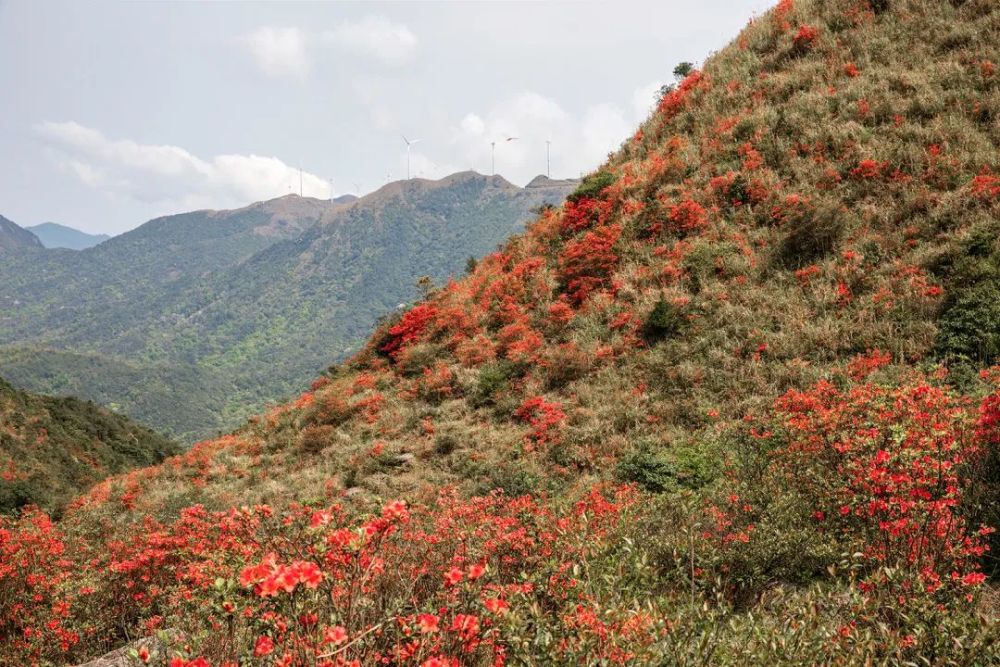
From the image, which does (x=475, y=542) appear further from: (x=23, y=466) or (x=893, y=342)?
(x=23, y=466)

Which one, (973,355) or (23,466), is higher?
(973,355)

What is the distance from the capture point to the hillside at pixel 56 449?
28022mm

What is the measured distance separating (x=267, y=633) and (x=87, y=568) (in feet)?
21.9

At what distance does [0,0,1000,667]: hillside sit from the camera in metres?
3.04

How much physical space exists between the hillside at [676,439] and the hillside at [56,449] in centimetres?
1495

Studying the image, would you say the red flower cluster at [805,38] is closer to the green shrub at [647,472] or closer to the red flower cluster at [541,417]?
the red flower cluster at [541,417]

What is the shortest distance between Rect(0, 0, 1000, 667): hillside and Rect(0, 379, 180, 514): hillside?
49.0ft

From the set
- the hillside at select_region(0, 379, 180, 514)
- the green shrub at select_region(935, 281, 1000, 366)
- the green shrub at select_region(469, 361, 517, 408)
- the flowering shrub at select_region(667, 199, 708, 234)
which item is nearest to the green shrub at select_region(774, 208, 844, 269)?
the flowering shrub at select_region(667, 199, 708, 234)

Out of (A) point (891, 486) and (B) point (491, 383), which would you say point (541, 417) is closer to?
(B) point (491, 383)

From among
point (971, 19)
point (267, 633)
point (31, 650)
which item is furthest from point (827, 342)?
point (971, 19)

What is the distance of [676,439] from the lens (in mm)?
11445

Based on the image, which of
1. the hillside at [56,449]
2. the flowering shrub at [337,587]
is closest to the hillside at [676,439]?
the flowering shrub at [337,587]

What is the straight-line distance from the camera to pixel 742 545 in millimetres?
5543

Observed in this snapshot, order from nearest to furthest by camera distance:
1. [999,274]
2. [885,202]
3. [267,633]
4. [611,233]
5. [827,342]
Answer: [267,633] → [999,274] → [827,342] → [885,202] → [611,233]
